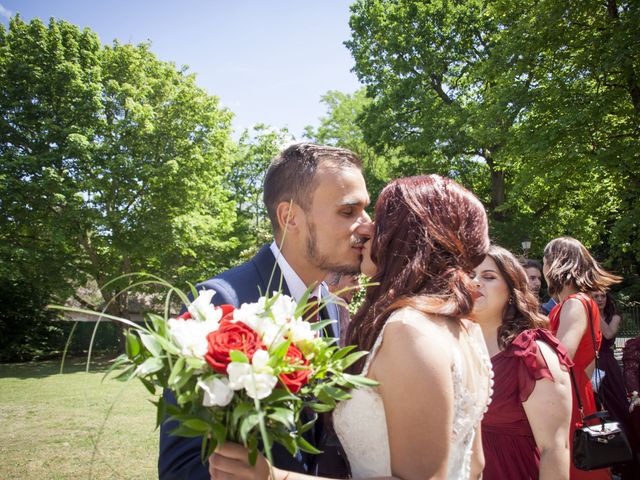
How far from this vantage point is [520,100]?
16.5 m

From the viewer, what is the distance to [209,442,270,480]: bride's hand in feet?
5.18

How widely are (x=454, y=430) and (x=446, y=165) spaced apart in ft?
75.8

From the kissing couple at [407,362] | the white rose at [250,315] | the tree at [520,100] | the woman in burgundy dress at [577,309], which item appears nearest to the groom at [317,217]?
the kissing couple at [407,362]

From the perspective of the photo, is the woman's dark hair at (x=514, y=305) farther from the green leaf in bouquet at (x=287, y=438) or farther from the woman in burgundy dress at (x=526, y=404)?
the green leaf in bouquet at (x=287, y=438)

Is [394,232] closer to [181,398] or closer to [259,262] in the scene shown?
[259,262]

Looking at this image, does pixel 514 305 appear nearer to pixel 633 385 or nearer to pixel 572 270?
pixel 572 270

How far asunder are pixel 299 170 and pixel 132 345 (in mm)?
1862

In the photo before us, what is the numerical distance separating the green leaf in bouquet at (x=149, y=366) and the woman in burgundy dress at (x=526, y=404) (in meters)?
2.35

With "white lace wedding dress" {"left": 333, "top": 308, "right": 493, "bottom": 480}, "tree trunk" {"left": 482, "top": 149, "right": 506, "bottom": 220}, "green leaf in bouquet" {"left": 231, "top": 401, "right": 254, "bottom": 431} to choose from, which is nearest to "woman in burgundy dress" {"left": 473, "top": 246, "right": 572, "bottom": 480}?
"white lace wedding dress" {"left": 333, "top": 308, "right": 493, "bottom": 480}

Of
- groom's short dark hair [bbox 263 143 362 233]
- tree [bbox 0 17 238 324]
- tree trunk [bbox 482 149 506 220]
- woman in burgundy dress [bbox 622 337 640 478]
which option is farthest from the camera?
tree trunk [bbox 482 149 506 220]

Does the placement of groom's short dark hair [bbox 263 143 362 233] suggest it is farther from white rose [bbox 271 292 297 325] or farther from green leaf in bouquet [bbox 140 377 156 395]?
green leaf in bouquet [bbox 140 377 156 395]

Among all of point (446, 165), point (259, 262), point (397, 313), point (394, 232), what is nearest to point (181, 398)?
point (397, 313)

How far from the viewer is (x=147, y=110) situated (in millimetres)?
24109

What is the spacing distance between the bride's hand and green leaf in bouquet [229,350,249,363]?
12.8 inches
